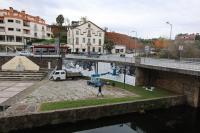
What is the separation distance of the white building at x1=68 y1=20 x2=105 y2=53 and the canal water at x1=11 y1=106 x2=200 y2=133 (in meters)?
54.8

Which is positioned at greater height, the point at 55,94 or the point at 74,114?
the point at 55,94

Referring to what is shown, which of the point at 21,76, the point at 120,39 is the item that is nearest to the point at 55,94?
the point at 21,76

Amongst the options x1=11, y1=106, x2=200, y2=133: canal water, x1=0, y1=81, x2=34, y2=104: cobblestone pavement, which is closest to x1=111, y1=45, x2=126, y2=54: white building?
x1=0, y1=81, x2=34, y2=104: cobblestone pavement

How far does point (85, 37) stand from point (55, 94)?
52803 millimetres

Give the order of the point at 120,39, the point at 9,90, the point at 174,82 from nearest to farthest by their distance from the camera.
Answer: the point at 9,90 < the point at 174,82 < the point at 120,39

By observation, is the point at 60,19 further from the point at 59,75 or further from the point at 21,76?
the point at 59,75

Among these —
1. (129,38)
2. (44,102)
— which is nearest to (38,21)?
(129,38)

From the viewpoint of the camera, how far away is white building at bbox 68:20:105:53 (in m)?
79.3

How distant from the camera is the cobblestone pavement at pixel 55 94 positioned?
77.1ft

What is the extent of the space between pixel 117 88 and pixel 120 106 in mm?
9379

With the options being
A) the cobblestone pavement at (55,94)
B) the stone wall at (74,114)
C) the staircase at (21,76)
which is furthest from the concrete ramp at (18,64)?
the stone wall at (74,114)

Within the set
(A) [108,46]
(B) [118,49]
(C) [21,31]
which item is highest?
(C) [21,31]

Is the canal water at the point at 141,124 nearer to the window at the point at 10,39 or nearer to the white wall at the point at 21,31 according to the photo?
the white wall at the point at 21,31

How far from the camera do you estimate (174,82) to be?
34594mm
